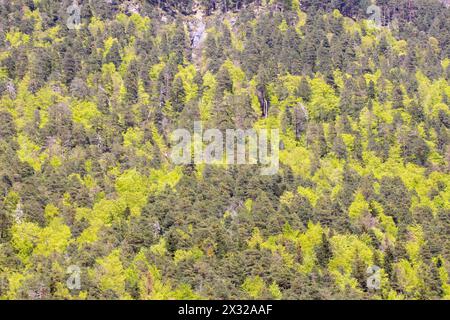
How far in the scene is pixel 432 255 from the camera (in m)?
113

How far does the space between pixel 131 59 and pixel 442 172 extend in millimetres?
70516

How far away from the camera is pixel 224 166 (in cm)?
12950

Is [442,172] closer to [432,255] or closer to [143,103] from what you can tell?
[432,255]

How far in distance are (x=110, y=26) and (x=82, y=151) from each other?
50981 mm

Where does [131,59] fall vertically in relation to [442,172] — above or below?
above

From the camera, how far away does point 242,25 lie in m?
177

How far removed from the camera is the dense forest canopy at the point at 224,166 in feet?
348

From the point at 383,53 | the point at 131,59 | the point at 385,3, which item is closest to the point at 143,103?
the point at 131,59

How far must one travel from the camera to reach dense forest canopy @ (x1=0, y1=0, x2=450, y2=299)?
348ft
